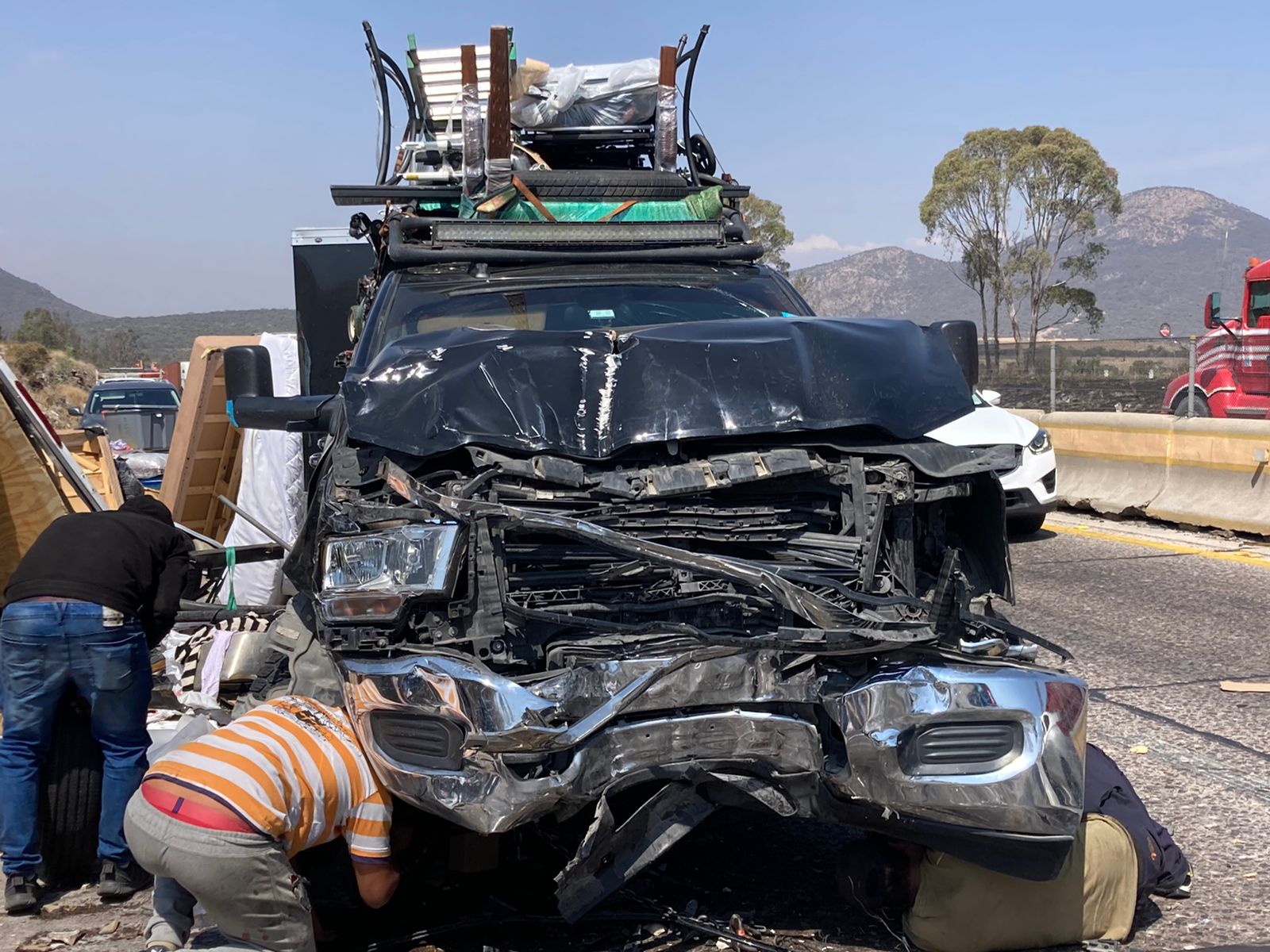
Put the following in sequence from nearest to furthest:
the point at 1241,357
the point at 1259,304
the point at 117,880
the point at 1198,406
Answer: the point at 117,880 → the point at 1241,357 → the point at 1259,304 → the point at 1198,406

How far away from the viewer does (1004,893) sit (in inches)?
150

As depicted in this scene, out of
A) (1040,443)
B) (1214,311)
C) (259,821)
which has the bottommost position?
(259,821)

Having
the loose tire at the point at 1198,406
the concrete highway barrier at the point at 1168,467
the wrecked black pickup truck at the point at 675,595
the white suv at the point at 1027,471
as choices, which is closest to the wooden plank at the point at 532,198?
the wrecked black pickup truck at the point at 675,595

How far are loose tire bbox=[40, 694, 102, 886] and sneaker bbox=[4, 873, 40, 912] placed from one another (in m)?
0.18

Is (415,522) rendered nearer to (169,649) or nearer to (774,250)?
(169,649)

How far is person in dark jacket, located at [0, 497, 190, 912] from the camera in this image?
4676 mm

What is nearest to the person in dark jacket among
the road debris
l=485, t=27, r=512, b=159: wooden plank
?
l=485, t=27, r=512, b=159: wooden plank

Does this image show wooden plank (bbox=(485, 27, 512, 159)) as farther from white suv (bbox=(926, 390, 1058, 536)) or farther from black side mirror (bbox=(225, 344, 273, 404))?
white suv (bbox=(926, 390, 1058, 536))

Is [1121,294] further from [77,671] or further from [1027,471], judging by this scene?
[77,671]

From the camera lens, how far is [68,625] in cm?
470

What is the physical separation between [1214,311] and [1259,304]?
0.95 metres

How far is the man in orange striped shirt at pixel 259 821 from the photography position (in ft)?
11.2

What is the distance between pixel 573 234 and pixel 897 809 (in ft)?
12.2

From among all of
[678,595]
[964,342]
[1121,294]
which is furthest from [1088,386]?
[1121,294]
